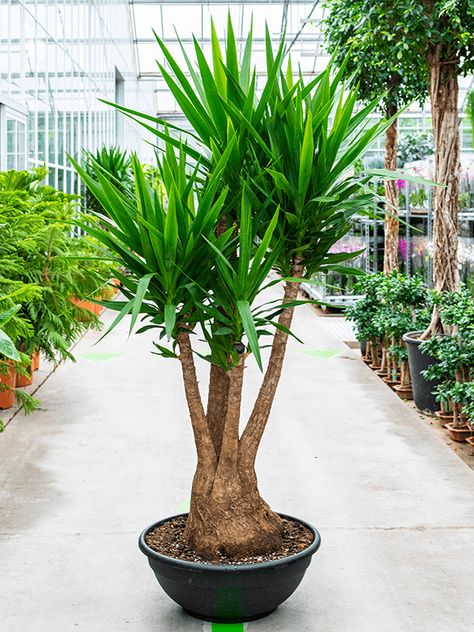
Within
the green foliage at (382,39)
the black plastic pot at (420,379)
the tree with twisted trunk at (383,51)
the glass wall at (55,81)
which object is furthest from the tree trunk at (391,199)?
the glass wall at (55,81)

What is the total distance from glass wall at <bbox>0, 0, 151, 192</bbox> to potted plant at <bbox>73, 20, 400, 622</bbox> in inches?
83.3

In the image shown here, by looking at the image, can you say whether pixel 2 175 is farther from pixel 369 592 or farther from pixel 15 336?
pixel 369 592

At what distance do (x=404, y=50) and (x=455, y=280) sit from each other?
1409 mm

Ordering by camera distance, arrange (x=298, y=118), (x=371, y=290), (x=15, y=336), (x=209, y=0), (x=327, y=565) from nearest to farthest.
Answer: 1. (x=298, y=118)
2. (x=327, y=565)
3. (x=15, y=336)
4. (x=371, y=290)
5. (x=209, y=0)

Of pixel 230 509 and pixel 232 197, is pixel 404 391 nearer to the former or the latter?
pixel 230 509

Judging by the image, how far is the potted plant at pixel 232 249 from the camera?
93.4 inches

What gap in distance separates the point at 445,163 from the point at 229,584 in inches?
139

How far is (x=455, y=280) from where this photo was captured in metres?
5.35

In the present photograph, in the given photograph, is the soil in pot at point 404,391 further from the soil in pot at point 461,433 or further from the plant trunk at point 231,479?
the plant trunk at point 231,479

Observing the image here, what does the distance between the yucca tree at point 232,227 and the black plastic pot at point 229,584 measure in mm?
130

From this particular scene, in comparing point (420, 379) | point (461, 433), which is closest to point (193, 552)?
point (461, 433)

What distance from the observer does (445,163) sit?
5.27 m

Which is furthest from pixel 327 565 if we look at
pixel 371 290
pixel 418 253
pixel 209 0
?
pixel 209 0

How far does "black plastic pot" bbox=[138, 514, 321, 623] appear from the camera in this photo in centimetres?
243
